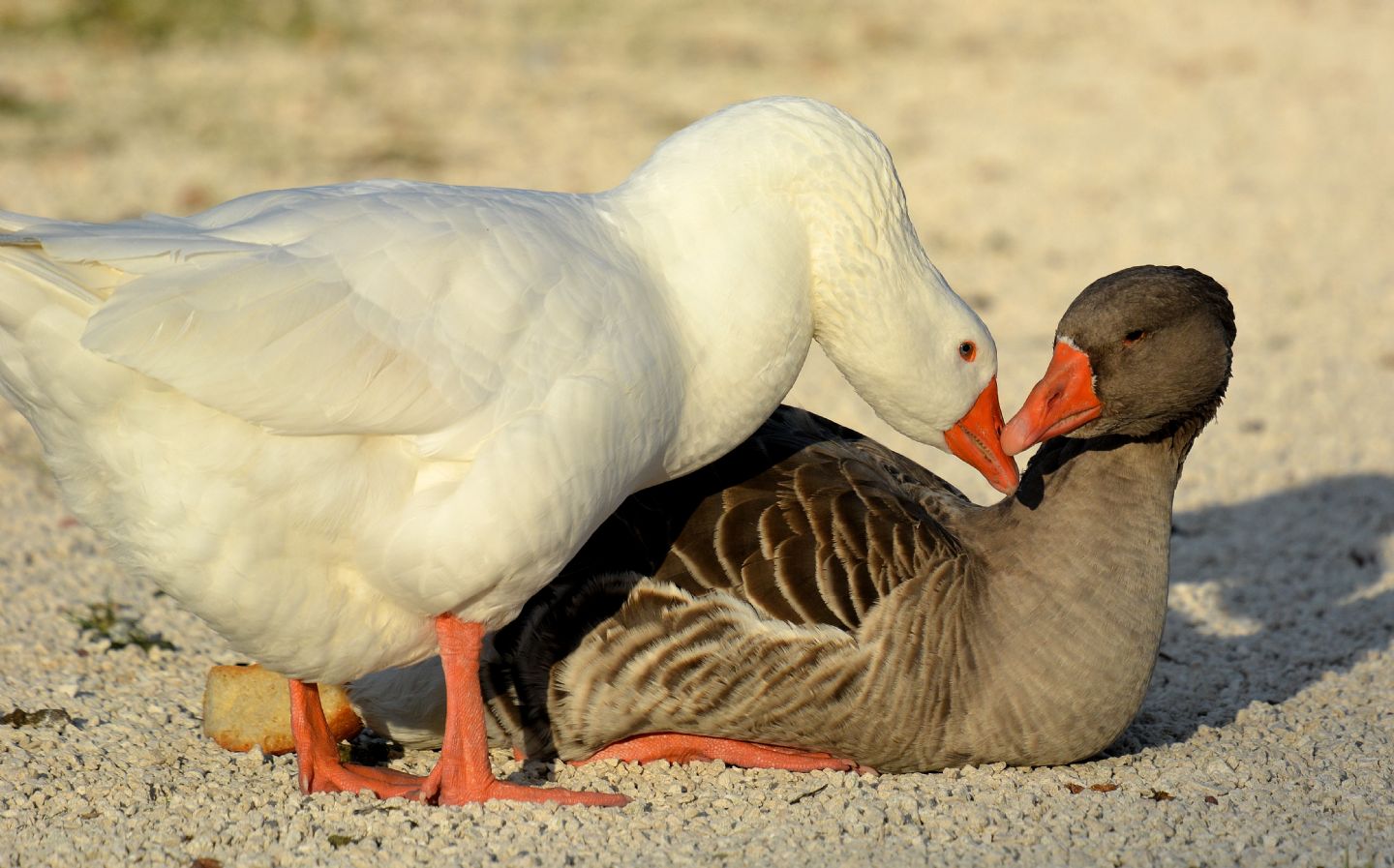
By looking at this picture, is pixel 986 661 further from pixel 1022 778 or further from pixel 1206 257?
pixel 1206 257

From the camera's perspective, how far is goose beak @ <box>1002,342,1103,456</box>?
223 inches

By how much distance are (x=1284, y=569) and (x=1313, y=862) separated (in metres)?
3.61

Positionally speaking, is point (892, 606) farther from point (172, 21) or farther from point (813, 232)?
point (172, 21)

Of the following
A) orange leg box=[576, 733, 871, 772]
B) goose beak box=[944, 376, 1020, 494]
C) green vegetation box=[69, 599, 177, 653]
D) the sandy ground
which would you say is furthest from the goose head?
green vegetation box=[69, 599, 177, 653]

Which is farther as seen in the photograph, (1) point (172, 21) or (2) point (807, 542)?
(1) point (172, 21)

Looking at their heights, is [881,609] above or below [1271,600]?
above

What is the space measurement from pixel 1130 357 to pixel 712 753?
2.13m

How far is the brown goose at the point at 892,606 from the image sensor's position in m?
5.54

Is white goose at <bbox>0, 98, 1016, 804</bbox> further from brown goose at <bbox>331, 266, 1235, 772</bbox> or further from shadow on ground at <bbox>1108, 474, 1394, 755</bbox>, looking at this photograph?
shadow on ground at <bbox>1108, 474, 1394, 755</bbox>

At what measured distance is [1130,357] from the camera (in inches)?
226

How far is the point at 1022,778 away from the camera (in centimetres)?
563

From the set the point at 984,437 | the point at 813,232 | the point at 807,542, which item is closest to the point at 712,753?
the point at 807,542

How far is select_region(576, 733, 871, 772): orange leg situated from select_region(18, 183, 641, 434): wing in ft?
5.57

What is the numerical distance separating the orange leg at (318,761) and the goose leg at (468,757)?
25 centimetres
